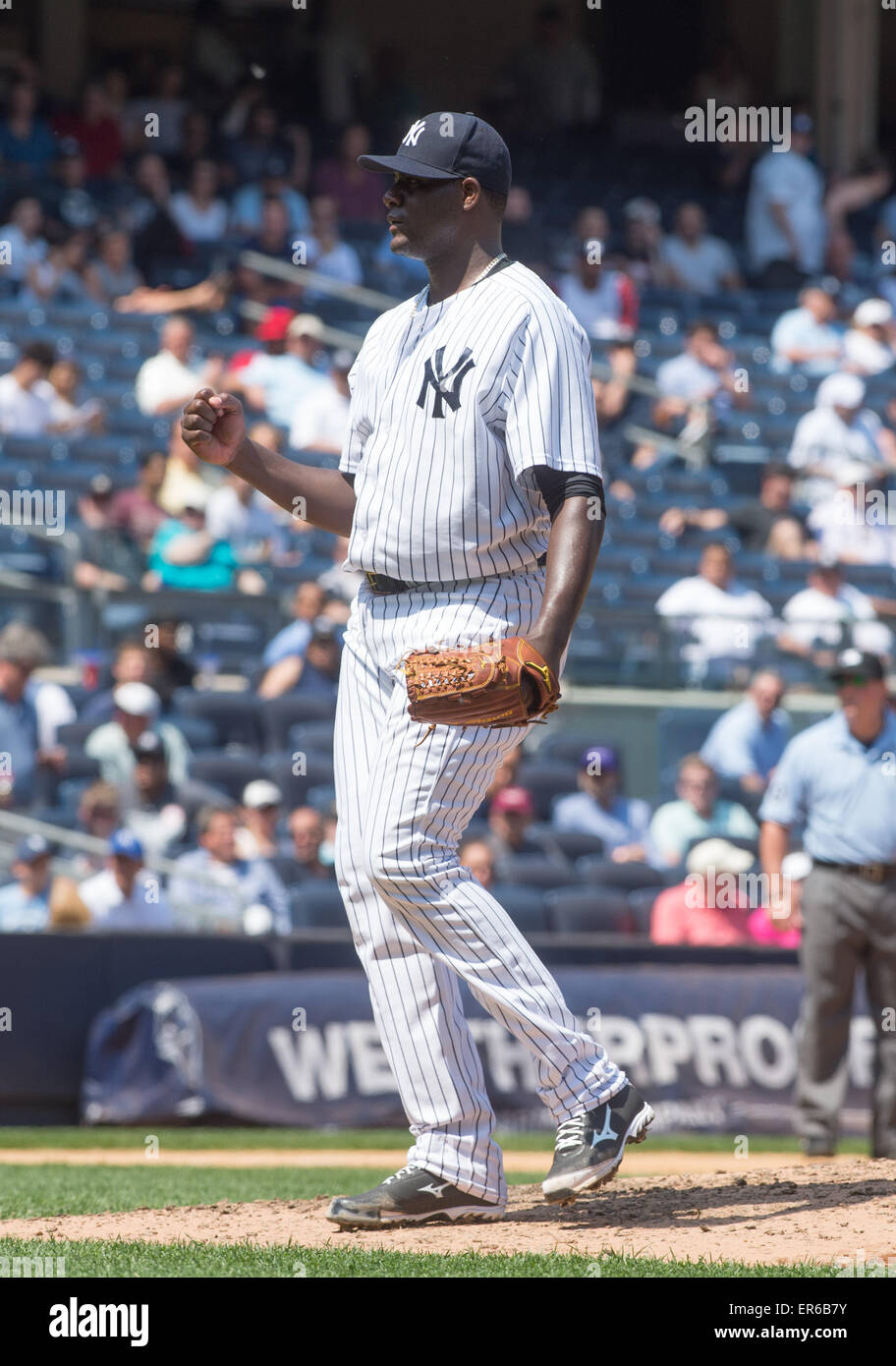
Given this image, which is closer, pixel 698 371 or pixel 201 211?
pixel 698 371

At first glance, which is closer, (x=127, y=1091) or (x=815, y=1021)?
(x=815, y=1021)

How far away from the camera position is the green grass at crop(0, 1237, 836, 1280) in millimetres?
3266

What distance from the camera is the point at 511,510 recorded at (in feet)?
12.6

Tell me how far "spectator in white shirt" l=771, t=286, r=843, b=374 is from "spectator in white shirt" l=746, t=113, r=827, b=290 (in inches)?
46.7

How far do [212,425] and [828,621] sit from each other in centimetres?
742

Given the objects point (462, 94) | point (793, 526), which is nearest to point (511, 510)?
point (793, 526)

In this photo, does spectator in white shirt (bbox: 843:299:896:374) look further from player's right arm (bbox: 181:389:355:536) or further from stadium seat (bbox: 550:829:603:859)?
player's right arm (bbox: 181:389:355:536)

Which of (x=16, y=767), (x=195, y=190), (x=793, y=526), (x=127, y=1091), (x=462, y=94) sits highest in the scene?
(x=462, y=94)

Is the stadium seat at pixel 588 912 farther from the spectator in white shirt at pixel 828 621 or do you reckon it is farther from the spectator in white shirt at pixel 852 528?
the spectator in white shirt at pixel 852 528

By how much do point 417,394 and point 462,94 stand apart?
1485 centimetres

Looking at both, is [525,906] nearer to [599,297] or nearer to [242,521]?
[242,521]

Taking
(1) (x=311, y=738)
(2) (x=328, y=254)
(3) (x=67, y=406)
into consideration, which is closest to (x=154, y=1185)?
(1) (x=311, y=738)

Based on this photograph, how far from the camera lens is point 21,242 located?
12992 millimetres
